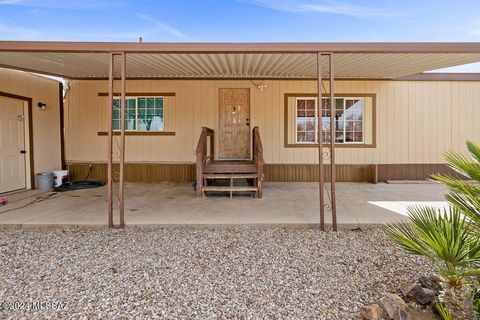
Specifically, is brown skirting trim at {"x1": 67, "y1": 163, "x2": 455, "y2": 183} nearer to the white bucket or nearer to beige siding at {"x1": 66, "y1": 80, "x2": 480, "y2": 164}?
beige siding at {"x1": 66, "y1": 80, "x2": 480, "y2": 164}

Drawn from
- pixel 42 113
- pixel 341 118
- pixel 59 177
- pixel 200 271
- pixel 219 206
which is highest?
pixel 42 113

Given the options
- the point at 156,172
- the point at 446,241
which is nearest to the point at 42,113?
the point at 156,172

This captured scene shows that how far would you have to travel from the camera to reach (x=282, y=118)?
778 cm

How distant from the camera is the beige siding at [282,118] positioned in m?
7.66

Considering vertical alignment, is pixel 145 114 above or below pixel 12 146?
above

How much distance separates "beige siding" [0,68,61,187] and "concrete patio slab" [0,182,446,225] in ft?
5.15

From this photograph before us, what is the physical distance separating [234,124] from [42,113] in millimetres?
4941

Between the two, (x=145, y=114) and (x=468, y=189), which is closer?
(x=468, y=189)

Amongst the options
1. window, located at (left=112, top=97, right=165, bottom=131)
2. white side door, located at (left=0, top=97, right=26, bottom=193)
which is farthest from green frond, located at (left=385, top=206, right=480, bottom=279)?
white side door, located at (left=0, top=97, right=26, bottom=193)

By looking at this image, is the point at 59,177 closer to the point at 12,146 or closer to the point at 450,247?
the point at 12,146

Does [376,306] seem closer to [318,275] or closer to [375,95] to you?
[318,275]

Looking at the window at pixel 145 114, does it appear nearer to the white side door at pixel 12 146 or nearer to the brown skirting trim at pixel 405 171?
the white side door at pixel 12 146

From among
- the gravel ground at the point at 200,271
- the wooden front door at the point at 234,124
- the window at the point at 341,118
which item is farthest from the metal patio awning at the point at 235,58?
the gravel ground at the point at 200,271

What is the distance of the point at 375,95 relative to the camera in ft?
25.3
